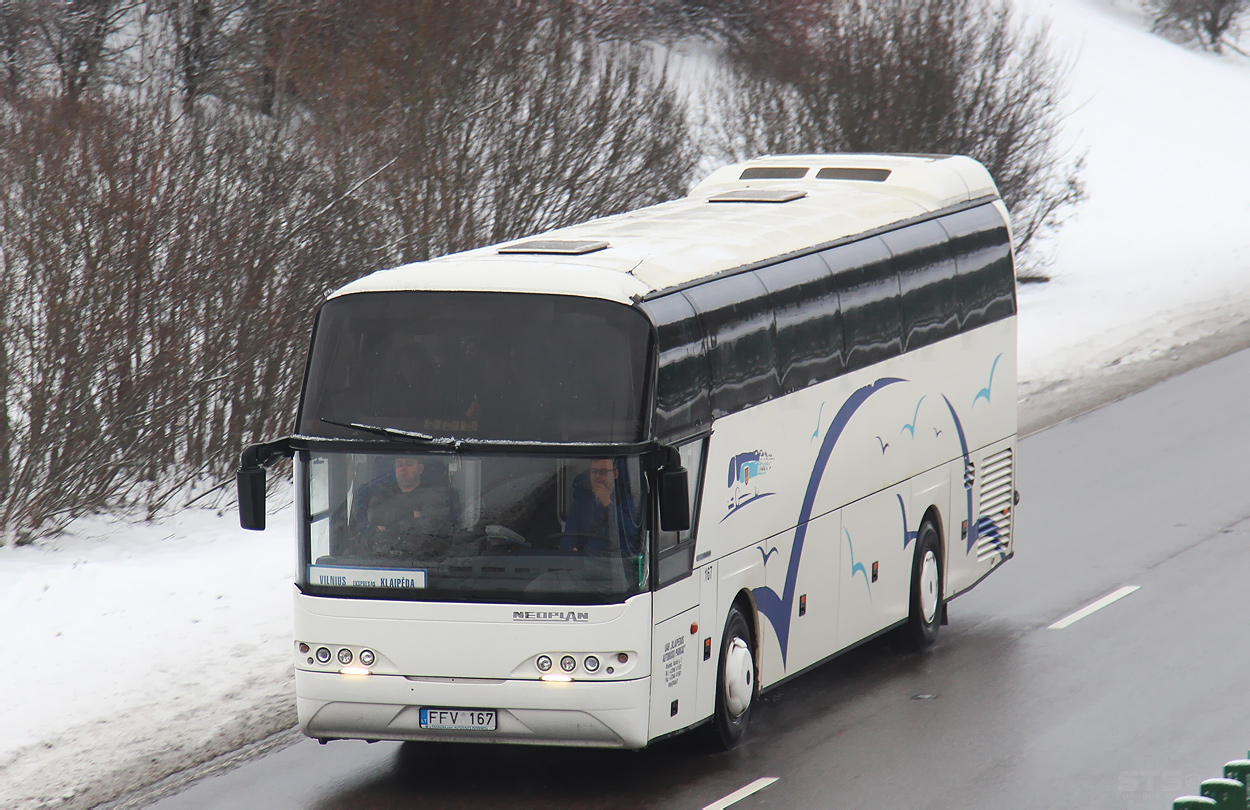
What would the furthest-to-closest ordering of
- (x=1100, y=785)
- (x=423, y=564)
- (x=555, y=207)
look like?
(x=555, y=207) < (x=1100, y=785) < (x=423, y=564)

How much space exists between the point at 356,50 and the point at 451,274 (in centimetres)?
1173

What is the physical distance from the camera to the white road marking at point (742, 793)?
9.33m

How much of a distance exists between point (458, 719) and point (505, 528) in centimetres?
106

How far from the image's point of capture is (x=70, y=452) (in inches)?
595

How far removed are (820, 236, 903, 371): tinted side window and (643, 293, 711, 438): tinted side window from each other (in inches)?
83.0

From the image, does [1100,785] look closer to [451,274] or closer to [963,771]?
[963,771]

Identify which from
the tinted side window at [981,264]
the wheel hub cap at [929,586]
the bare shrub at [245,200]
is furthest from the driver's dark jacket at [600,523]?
the bare shrub at [245,200]

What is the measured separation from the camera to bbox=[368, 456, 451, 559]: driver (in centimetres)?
912

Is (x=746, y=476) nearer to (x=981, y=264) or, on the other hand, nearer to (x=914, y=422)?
(x=914, y=422)

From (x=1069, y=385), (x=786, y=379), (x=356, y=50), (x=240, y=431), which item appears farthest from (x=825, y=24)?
(x=786, y=379)

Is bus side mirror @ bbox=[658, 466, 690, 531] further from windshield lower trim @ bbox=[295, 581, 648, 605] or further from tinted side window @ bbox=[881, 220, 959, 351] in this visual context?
tinted side window @ bbox=[881, 220, 959, 351]

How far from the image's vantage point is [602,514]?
29.7ft

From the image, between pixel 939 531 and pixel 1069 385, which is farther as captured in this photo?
pixel 1069 385

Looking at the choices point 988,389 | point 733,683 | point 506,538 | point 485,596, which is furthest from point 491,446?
point 988,389
